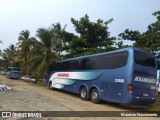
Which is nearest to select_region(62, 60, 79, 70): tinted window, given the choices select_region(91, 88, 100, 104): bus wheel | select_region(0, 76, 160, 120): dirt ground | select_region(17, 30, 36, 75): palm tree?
select_region(91, 88, 100, 104): bus wheel

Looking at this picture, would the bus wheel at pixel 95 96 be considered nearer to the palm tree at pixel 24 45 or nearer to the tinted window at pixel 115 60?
the tinted window at pixel 115 60

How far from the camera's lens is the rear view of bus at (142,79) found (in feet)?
45.4

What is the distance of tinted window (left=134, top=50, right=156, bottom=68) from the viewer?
46.8ft

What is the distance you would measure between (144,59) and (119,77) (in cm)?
171

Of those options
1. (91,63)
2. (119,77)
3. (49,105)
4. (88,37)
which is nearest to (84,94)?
(91,63)

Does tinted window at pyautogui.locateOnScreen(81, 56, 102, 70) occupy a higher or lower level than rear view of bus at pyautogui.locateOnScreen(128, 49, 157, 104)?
higher

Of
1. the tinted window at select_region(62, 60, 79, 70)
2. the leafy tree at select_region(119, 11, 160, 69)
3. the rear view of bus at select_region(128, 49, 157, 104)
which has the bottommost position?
the rear view of bus at select_region(128, 49, 157, 104)

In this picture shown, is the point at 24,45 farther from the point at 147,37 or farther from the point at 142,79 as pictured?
the point at 142,79

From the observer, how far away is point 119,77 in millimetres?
14578

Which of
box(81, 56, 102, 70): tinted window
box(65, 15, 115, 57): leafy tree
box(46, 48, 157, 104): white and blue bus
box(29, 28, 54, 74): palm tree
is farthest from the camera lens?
box(29, 28, 54, 74): palm tree

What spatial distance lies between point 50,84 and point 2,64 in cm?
7019

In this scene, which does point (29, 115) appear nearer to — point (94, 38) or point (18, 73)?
point (94, 38)

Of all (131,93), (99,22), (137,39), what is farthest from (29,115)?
(99,22)

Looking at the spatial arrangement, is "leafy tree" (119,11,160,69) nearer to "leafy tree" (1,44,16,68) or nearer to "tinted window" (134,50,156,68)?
"tinted window" (134,50,156,68)
